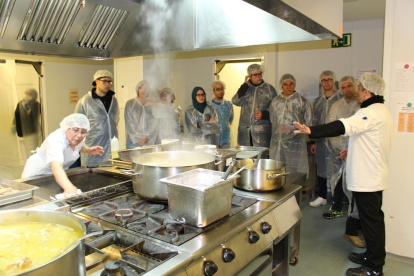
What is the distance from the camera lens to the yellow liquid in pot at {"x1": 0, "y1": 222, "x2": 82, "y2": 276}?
751 mm

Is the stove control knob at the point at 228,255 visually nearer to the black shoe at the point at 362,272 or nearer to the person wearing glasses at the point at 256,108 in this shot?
the black shoe at the point at 362,272

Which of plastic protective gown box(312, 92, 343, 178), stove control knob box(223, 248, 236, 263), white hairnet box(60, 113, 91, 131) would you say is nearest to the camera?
stove control knob box(223, 248, 236, 263)

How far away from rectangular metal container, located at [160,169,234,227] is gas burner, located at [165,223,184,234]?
0.15 ft

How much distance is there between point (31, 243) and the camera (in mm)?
865

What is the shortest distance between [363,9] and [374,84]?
2005 mm

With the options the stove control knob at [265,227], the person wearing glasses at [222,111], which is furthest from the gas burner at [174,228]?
the person wearing glasses at [222,111]

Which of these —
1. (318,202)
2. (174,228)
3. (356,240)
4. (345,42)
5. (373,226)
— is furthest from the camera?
(345,42)

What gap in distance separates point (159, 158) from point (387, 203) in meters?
2.01

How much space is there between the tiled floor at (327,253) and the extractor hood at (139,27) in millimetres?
1780

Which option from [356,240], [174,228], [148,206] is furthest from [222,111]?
[174,228]

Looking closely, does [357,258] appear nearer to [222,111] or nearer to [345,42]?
[222,111]

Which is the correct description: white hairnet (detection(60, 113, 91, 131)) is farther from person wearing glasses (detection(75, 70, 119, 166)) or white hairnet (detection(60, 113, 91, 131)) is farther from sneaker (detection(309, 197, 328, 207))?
sneaker (detection(309, 197, 328, 207))

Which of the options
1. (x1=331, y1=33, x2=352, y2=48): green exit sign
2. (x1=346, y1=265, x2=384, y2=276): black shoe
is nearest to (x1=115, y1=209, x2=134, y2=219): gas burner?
(x1=346, y1=265, x2=384, y2=276): black shoe

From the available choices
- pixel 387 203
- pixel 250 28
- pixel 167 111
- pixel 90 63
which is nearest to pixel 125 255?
pixel 250 28
